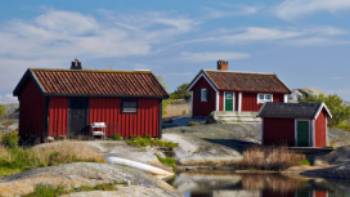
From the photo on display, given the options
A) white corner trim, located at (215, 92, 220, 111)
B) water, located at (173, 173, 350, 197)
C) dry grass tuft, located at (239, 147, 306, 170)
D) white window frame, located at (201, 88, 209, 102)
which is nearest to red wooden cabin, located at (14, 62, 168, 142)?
dry grass tuft, located at (239, 147, 306, 170)

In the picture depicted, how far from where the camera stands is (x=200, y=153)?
36344 mm

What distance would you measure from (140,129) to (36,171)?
62.5 ft

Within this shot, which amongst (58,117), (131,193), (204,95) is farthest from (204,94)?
(131,193)

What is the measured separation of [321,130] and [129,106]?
1238 cm

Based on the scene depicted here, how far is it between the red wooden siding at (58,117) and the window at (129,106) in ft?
11.8

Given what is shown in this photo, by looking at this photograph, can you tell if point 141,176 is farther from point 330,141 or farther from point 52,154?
point 330,141

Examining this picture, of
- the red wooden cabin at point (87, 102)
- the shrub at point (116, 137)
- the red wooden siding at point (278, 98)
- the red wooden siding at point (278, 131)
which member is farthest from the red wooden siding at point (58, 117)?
the red wooden siding at point (278, 98)

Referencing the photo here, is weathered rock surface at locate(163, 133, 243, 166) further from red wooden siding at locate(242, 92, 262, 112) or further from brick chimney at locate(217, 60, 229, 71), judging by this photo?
brick chimney at locate(217, 60, 229, 71)

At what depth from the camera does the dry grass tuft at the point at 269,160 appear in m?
35.8

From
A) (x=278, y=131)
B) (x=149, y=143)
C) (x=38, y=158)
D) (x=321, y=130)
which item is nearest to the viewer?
(x=38, y=158)

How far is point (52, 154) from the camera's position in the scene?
23375 millimetres

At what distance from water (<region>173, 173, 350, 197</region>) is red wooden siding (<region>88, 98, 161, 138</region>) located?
620 centimetres

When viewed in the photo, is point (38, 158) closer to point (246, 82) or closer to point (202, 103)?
point (202, 103)

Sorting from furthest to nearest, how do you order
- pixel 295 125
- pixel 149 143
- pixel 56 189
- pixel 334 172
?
pixel 295 125
pixel 149 143
pixel 334 172
pixel 56 189
